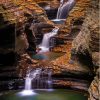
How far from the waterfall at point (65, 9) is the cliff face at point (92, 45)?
30.7ft

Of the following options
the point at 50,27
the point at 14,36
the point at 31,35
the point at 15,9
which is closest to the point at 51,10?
the point at 50,27

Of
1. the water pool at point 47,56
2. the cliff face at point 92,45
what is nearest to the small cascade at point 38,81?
the cliff face at point 92,45

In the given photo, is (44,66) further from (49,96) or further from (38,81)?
(49,96)

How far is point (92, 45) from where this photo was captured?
12.1 meters

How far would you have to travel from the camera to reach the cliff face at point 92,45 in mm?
10766

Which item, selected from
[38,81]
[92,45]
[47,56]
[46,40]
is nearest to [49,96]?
[38,81]

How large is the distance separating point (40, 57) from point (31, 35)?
1596mm

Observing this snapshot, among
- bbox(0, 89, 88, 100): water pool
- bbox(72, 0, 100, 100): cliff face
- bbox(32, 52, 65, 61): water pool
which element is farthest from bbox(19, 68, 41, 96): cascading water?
bbox(32, 52, 65, 61): water pool

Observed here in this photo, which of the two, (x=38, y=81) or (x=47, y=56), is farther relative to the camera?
(x=47, y=56)

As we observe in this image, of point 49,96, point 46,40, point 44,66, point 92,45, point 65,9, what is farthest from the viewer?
point 65,9

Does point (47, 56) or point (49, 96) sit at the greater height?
point (47, 56)

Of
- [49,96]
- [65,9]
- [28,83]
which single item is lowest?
[49,96]

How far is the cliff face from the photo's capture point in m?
10.8

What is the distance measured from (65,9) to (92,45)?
41.4 feet
